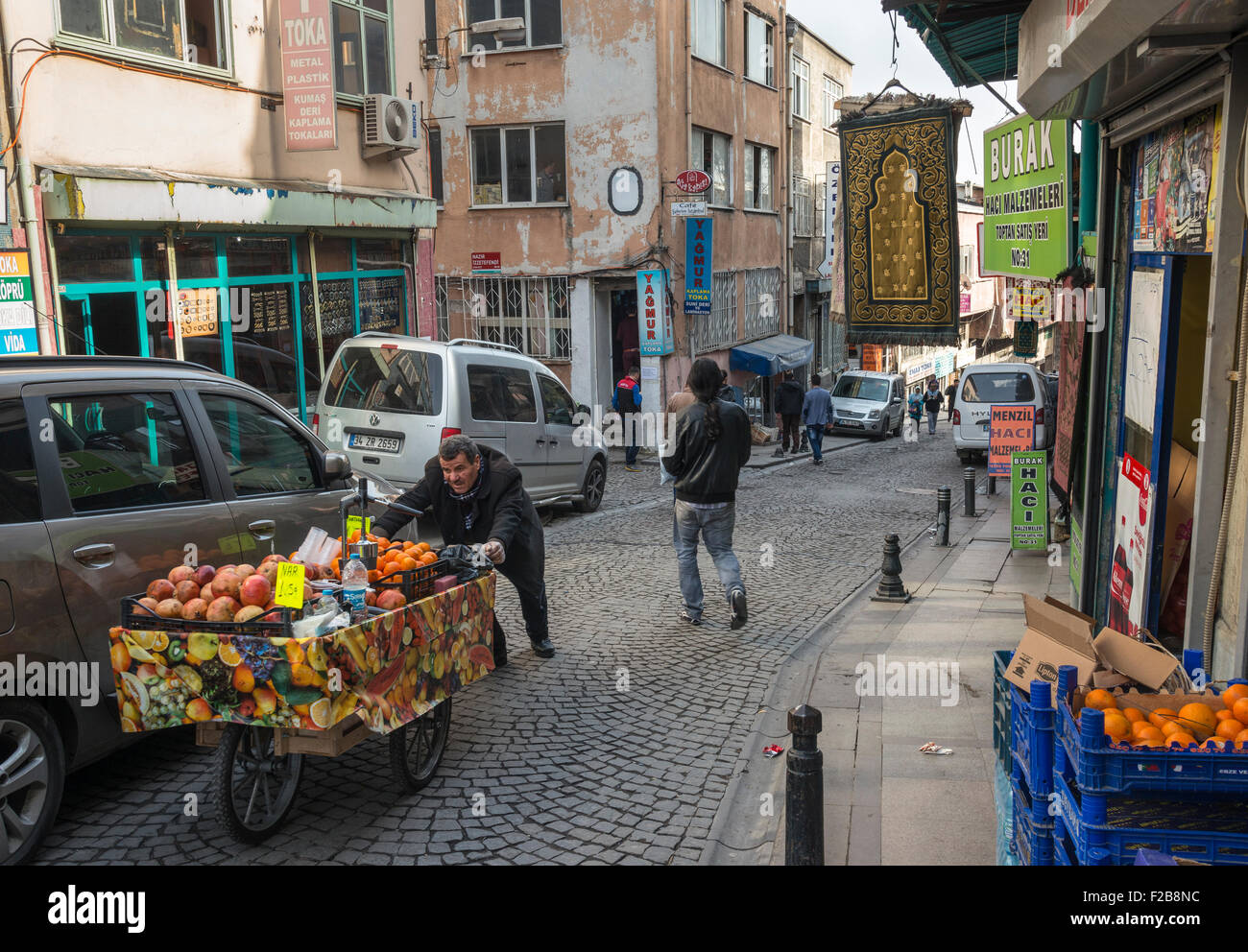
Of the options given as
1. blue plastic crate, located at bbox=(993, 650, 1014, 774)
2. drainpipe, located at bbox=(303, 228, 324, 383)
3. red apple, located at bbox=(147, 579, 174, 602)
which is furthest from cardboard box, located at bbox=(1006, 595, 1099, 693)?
drainpipe, located at bbox=(303, 228, 324, 383)

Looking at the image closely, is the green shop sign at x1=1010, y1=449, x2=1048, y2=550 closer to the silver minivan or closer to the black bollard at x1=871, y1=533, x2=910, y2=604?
the black bollard at x1=871, y1=533, x2=910, y2=604

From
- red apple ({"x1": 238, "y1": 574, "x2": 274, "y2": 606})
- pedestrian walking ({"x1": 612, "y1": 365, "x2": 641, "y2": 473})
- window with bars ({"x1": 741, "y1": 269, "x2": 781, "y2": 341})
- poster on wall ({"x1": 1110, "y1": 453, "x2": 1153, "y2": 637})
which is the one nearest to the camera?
red apple ({"x1": 238, "y1": 574, "x2": 274, "y2": 606})

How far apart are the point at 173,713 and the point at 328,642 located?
78 cm

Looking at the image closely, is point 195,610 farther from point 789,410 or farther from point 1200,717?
point 789,410

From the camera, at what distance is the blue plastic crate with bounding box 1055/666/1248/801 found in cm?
308

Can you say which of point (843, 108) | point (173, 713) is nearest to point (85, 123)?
point (843, 108)

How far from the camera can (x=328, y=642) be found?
170 inches

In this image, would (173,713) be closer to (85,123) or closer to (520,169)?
(85,123)

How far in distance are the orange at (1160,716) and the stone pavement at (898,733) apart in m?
1.48

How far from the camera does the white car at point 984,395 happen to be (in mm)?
21266

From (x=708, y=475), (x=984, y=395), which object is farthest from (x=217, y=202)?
(x=984, y=395)

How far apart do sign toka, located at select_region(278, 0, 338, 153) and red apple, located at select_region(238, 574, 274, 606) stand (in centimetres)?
1042

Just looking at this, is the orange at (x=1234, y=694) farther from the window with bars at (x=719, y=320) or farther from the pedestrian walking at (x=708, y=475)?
the window with bars at (x=719, y=320)

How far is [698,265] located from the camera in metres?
23.0
